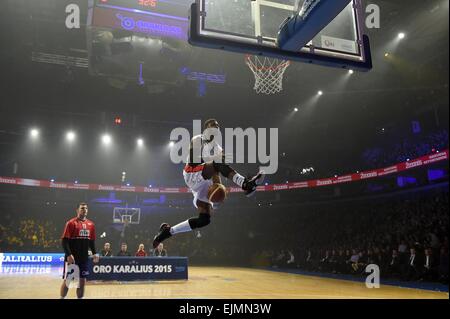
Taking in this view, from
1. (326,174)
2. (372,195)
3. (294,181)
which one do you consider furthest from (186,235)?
(372,195)

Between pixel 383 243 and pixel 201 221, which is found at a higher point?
pixel 201 221

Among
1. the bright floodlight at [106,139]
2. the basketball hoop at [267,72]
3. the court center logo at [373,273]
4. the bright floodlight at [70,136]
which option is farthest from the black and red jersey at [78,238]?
the bright floodlight at [70,136]

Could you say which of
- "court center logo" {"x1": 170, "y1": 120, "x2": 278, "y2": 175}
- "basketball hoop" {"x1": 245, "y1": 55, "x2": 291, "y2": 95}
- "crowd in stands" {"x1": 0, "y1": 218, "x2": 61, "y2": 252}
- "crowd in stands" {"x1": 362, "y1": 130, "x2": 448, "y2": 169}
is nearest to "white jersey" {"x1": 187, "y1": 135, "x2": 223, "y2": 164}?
"basketball hoop" {"x1": 245, "y1": 55, "x2": 291, "y2": 95}

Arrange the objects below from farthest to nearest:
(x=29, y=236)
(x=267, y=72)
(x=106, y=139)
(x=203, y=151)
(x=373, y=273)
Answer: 1. (x=106, y=139)
2. (x=29, y=236)
3. (x=373, y=273)
4. (x=267, y=72)
5. (x=203, y=151)

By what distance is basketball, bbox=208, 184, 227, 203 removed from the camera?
14.9ft

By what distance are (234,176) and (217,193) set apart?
308 millimetres

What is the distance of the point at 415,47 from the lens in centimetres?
1938

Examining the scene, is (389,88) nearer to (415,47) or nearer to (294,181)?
(415,47)

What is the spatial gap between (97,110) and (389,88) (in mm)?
18513

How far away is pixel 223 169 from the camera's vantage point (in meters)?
4.72

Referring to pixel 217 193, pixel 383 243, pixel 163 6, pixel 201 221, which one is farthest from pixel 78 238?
pixel 383 243

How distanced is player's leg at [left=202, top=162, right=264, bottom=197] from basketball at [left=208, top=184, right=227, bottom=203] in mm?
194

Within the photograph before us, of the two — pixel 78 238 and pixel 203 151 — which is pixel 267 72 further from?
pixel 78 238

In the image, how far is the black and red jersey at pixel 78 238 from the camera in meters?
7.39
